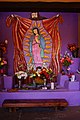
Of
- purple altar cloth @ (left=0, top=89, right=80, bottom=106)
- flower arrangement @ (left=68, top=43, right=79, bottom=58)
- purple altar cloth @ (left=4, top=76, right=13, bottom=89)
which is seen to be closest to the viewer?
purple altar cloth @ (left=0, top=89, right=80, bottom=106)

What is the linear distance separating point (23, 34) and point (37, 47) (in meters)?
0.61

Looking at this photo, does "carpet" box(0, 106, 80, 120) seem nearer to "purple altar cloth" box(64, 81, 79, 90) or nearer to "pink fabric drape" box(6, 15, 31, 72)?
"purple altar cloth" box(64, 81, 79, 90)

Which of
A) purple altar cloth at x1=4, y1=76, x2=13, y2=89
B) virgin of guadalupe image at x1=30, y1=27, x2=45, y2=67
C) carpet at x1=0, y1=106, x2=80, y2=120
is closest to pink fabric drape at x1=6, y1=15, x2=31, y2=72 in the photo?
virgin of guadalupe image at x1=30, y1=27, x2=45, y2=67

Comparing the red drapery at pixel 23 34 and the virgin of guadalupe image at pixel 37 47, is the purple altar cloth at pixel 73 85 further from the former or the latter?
the virgin of guadalupe image at pixel 37 47

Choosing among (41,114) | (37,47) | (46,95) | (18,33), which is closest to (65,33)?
(37,47)

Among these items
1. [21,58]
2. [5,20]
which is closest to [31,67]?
[21,58]

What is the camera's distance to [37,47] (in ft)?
28.0

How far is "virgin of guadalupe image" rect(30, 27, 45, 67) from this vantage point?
8508mm

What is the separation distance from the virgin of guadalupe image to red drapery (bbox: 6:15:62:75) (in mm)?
289

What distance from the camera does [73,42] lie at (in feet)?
27.8

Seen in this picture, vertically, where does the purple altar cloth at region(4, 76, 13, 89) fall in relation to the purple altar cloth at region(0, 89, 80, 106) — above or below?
above

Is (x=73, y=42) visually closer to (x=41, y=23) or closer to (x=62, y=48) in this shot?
(x=62, y=48)

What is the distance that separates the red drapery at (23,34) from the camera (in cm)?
846

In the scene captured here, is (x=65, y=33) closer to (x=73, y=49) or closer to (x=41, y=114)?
(x=73, y=49)
